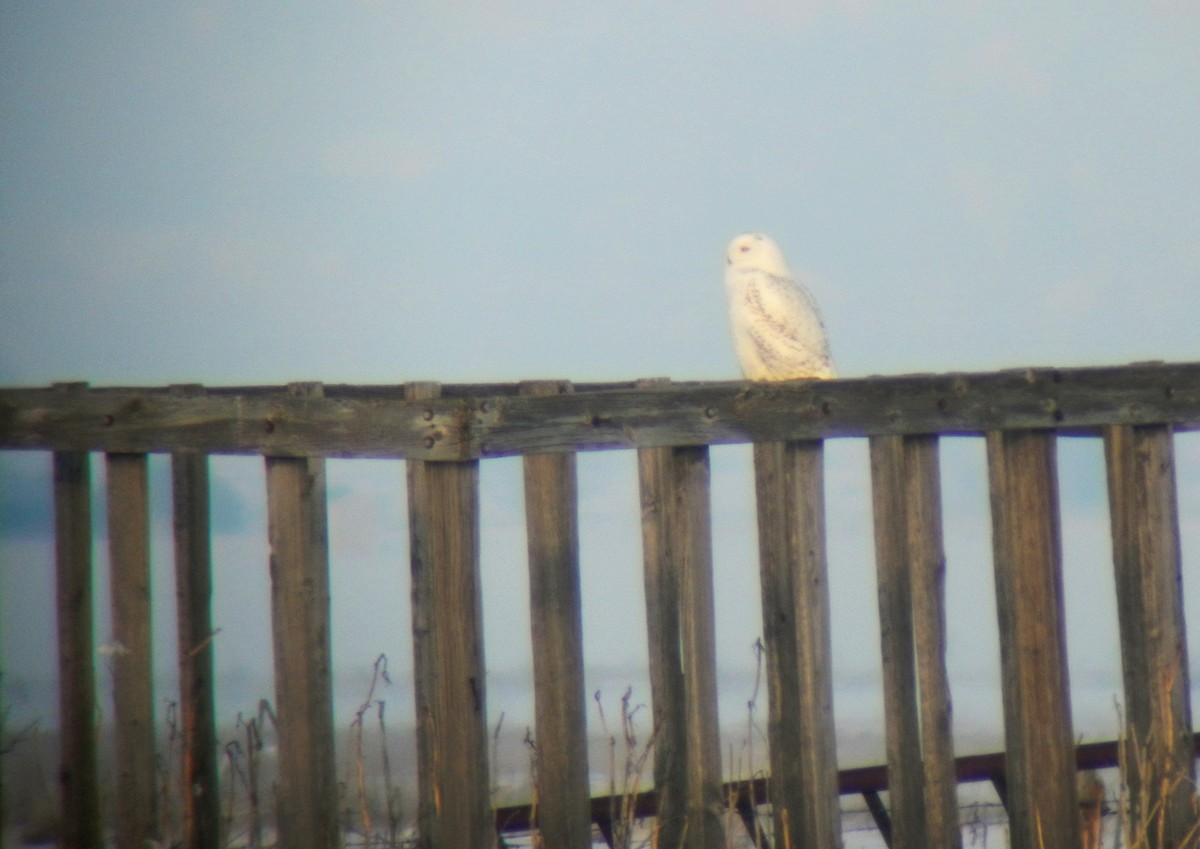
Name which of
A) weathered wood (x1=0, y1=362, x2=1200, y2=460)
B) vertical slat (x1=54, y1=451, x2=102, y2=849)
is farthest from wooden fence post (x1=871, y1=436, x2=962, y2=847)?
vertical slat (x1=54, y1=451, x2=102, y2=849)

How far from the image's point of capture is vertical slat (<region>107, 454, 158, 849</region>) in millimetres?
5242

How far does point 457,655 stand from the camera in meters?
4.28

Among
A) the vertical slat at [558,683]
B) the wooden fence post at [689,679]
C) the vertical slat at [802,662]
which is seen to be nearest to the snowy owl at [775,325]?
the vertical slat at [802,662]

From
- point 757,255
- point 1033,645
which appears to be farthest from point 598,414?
point 757,255

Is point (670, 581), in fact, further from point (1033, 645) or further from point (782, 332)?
point (782, 332)

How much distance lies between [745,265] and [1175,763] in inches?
148

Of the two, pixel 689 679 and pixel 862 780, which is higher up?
pixel 689 679

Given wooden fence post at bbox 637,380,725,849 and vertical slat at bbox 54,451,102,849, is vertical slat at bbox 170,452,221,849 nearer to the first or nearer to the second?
vertical slat at bbox 54,451,102,849

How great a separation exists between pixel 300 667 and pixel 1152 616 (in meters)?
3.35

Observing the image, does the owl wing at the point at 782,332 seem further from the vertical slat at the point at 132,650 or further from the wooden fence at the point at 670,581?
the vertical slat at the point at 132,650

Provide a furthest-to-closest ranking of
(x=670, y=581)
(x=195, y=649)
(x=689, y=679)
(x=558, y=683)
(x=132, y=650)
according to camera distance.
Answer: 1. (x=195, y=649)
2. (x=132, y=650)
3. (x=670, y=581)
4. (x=689, y=679)
5. (x=558, y=683)

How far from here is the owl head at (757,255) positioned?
8.02m

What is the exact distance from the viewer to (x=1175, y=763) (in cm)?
550

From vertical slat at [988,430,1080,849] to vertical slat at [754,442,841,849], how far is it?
791 mm
